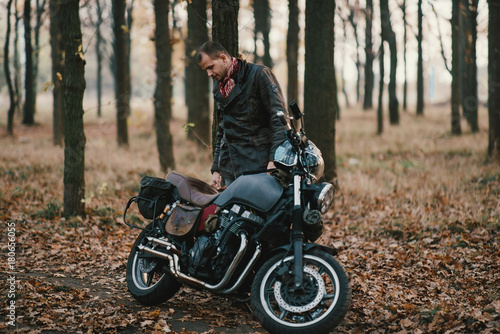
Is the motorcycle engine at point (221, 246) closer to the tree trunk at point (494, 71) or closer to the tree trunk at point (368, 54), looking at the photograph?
the tree trunk at point (494, 71)

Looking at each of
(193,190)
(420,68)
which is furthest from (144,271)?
(420,68)

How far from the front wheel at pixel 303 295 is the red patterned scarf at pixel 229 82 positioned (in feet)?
5.88

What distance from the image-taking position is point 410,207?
8195mm

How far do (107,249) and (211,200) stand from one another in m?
3.07

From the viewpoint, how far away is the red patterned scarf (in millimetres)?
4652

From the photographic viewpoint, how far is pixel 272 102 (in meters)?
4.57

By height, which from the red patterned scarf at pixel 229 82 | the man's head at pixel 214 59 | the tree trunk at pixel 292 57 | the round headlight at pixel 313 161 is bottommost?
the round headlight at pixel 313 161

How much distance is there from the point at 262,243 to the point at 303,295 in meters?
0.61

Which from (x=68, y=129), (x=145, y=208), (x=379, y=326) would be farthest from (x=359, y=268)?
(x=68, y=129)

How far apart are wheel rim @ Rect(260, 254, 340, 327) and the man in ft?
3.98

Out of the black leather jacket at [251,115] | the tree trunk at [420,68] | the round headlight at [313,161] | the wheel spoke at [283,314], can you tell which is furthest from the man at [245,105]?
the tree trunk at [420,68]

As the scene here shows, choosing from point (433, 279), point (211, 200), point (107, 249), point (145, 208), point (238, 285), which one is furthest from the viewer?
point (107, 249)

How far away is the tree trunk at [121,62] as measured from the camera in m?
14.2

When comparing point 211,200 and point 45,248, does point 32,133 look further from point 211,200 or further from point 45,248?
point 211,200
